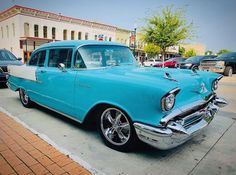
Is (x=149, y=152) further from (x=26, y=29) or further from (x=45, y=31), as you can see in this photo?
(x=45, y=31)

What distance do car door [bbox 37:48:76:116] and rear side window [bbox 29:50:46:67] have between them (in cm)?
23

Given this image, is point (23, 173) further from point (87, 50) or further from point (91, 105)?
point (87, 50)

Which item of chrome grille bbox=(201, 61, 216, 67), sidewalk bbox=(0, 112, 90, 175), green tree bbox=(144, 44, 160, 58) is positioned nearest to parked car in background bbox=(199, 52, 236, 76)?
chrome grille bbox=(201, 61, 216, 67)

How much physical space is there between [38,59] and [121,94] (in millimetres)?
2860

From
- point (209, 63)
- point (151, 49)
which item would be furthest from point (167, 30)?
point (151, 49)

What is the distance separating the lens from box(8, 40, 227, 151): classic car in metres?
2.42

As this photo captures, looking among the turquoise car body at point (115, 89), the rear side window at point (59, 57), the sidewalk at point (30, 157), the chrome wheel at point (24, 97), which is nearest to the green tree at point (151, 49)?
the chrome wheel at point (24, 97)

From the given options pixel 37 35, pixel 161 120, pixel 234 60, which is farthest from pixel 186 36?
pixel 161 120

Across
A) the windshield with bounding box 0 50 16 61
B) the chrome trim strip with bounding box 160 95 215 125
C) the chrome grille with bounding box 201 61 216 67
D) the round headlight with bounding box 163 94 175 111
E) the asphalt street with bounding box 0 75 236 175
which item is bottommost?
the asphalt street with bounding box 0 75 236 175

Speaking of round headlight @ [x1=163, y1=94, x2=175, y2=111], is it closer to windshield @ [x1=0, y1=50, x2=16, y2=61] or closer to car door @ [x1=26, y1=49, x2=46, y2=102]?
car door @ [x1=26, y1=49, x2=46, y2=102]

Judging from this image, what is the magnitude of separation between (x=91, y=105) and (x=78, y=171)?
101 cm

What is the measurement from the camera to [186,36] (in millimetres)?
22172

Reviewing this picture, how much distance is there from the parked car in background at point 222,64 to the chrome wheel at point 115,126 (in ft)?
37.2

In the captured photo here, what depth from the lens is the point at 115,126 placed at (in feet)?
10.0
